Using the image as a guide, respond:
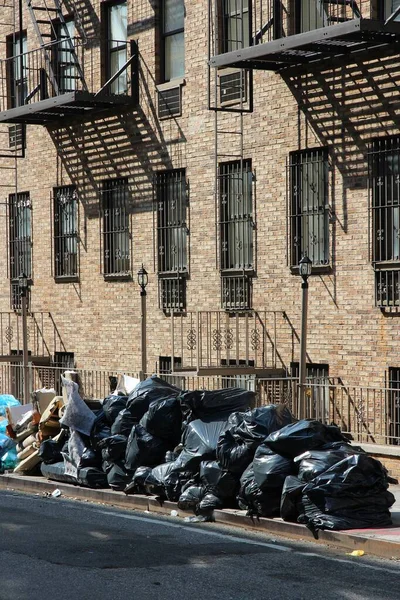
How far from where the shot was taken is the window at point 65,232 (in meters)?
22.6

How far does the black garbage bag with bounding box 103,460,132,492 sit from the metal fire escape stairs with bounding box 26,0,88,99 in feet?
28.8

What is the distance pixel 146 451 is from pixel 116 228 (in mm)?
7996

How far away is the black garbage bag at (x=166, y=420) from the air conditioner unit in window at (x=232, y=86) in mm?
5840

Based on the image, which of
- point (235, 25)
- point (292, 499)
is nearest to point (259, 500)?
point (292, 499)

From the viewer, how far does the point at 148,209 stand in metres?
20.5

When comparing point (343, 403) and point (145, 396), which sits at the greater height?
point (145, 396)

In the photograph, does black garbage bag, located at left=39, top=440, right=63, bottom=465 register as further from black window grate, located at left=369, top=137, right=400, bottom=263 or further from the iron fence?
black window grate, located at left=369, top=137, right=400, bottom=263

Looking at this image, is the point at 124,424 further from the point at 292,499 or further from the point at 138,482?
the point at 292,499

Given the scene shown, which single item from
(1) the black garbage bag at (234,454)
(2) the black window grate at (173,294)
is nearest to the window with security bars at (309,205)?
(2) the black window grate at (173,294)

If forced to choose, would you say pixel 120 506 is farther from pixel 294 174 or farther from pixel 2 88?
pixel 2 88

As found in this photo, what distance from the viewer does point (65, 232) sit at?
75.5ft

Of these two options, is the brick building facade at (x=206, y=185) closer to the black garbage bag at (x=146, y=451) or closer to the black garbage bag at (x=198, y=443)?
the black garbage bag at (x=198, y=443)

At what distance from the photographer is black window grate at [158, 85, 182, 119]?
777 inches

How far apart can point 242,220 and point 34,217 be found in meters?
6.72
